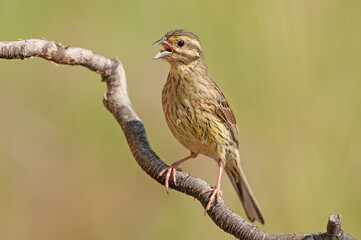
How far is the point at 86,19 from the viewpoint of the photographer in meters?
5.98

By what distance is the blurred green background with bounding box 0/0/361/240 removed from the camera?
5289 millimetres

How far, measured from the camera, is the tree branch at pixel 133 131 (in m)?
2.70

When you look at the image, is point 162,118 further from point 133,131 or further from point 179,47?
point 133,131

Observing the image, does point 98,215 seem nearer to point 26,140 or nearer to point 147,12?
point 26,140

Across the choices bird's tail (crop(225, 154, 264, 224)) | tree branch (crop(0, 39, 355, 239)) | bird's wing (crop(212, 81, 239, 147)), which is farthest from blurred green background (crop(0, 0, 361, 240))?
tree branch (crop(0, 39, 355, 239))

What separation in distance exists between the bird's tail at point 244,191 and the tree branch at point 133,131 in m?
1.18

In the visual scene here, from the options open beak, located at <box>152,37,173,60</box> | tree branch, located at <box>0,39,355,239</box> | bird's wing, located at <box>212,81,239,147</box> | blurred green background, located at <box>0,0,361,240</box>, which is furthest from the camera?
blurred green background, located at <box>0,0,361,240</box>

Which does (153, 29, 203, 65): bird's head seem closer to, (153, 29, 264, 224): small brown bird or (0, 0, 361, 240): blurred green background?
(153, 29, 264, 224): small brown bird

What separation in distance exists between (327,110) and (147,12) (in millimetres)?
1766

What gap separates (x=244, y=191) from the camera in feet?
16.4

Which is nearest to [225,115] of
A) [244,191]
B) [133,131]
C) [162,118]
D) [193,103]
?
[193,103]

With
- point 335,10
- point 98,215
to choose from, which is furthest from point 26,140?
point 335,10

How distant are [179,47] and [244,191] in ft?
4.65

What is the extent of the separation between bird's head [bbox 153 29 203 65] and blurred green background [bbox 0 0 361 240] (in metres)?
1.32
